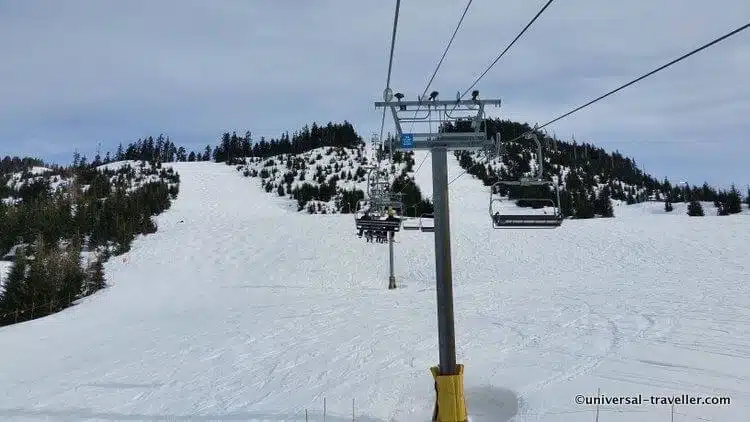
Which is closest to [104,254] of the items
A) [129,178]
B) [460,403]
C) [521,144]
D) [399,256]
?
[399,256]

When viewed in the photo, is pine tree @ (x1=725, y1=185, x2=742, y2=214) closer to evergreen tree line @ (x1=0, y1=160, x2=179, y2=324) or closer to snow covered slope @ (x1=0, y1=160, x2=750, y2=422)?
snow covered slope @ (x1=0, y1=160, x2=750, y2=422)

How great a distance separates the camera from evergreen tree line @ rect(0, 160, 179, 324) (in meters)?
27.4

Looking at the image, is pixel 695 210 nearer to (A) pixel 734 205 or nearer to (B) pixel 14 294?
(A) pixel 734 205

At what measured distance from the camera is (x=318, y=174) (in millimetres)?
89062

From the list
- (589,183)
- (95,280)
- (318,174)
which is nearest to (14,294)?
(95,280)

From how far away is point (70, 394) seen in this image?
12.0 m

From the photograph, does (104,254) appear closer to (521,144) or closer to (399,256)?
(399,256)

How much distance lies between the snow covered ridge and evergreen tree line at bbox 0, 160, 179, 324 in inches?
715

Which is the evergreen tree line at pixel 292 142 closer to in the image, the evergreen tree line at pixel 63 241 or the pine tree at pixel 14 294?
the evergreen tree line at pixel 63 241

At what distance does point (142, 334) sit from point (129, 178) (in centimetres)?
7590

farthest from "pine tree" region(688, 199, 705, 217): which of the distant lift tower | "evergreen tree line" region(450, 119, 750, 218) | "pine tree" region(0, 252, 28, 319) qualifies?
"pine tree" region(0, 252, 28, 319)

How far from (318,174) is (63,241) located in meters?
50.4

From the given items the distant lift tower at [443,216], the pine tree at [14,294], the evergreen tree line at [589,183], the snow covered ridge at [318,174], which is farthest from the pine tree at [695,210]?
the pine tree at [14,294]

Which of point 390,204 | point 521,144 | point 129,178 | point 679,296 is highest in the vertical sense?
point 521,144
